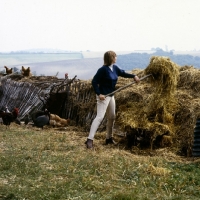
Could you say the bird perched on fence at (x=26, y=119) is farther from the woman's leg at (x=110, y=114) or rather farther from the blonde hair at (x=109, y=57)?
the blonde hair at (x=109, y=57)

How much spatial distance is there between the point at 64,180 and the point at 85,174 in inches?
15.3

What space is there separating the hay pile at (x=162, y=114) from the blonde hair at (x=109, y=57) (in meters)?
0.93

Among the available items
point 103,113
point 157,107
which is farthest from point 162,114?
point 103,113

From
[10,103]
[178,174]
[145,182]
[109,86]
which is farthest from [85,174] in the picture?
[10,103]

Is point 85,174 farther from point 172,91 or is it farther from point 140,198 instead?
point 172,91

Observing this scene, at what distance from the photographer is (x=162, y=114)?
8586 millimetres

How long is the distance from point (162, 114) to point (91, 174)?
3265mm

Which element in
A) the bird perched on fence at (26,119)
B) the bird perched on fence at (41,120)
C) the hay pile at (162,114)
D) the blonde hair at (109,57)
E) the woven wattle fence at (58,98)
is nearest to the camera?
the blonde hair at (109,57)

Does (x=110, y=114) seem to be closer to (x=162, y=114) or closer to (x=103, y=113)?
(x=103, y=113)

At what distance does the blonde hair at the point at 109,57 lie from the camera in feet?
25.5

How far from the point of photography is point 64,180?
5332 mm

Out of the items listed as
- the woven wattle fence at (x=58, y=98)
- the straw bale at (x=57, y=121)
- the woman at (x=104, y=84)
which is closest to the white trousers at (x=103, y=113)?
the woman at (x=104, y=84)

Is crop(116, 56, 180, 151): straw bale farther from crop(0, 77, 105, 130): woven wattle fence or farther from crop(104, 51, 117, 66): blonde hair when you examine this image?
crop(0, 77, 105, 130): woven wattle fence

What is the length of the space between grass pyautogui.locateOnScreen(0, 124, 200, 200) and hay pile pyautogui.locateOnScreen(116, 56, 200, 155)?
1.42 feet
